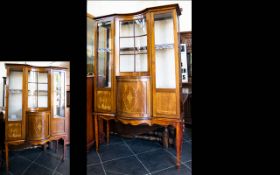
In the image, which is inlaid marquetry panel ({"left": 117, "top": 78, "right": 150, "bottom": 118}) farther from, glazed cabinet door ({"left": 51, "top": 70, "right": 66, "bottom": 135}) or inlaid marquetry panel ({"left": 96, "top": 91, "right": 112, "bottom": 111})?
glazed cabinet door ({"left": 51, "top": 70, "right": 66, "bottom": 135})

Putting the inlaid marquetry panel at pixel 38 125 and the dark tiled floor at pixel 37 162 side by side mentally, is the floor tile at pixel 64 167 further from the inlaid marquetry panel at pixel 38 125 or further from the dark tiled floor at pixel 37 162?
the inlaid marquetry panel at pixel 38 125

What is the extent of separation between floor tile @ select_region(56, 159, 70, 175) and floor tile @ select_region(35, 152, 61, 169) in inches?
1.7

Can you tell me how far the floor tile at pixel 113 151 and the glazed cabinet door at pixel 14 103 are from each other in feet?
5.14

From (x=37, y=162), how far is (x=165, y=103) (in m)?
1.43

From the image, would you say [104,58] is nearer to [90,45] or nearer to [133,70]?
[133,70]

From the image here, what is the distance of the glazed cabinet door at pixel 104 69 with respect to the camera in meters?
2.45

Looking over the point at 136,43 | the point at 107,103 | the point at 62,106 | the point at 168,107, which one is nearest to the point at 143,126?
the point at 107,103

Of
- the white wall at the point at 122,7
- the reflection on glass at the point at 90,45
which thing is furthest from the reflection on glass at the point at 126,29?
the white wall at the point at 122,7

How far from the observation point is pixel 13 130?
3.52 feet

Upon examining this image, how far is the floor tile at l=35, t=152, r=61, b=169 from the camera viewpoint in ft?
3.80

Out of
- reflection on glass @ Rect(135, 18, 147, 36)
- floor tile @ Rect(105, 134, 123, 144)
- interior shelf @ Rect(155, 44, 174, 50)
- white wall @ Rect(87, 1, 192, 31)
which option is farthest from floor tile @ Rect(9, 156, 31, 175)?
white wall @ Rect(87, 1, 192, 31)
